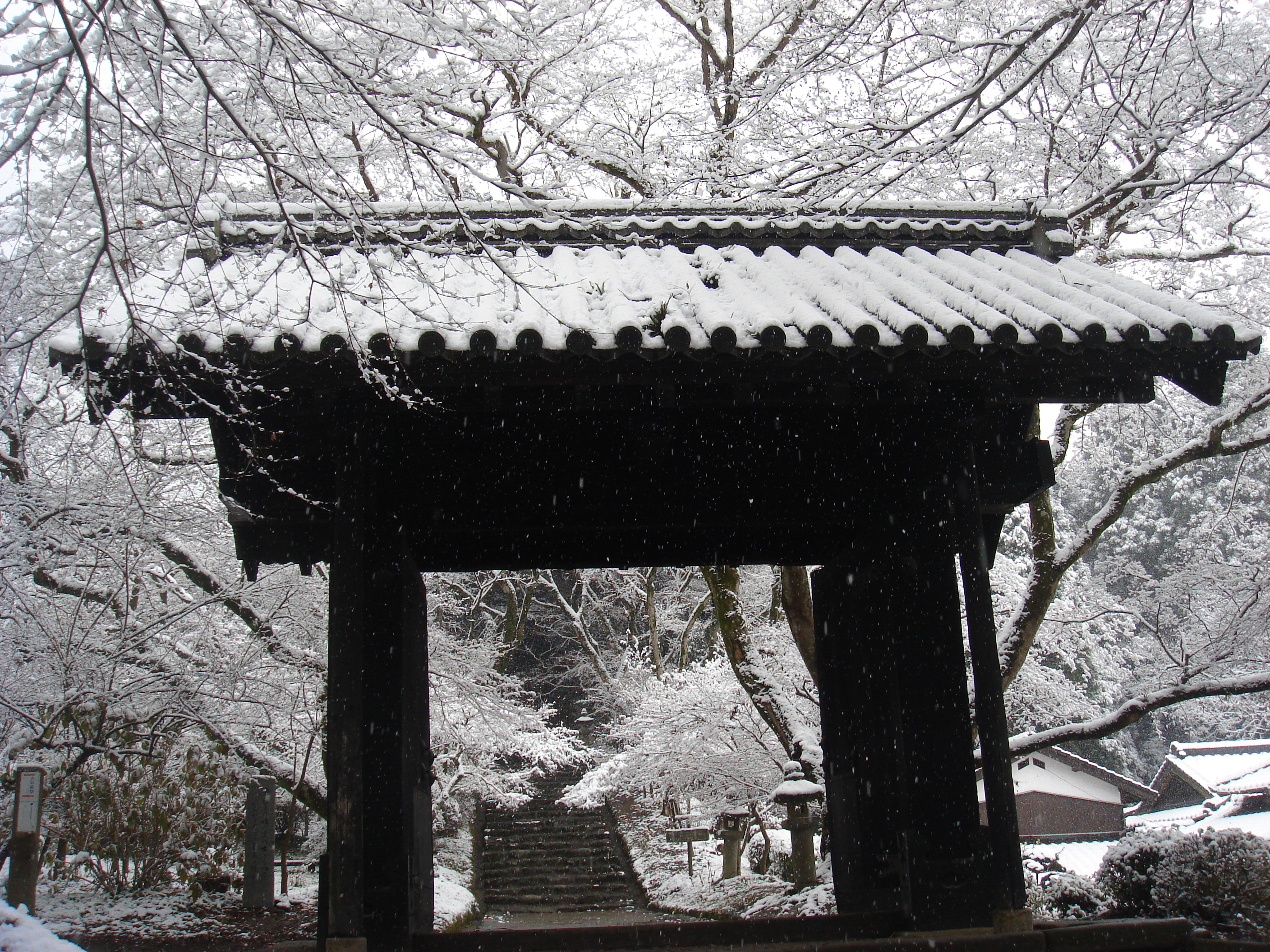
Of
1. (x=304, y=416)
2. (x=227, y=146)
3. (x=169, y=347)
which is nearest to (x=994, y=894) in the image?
(x=304, y=416)

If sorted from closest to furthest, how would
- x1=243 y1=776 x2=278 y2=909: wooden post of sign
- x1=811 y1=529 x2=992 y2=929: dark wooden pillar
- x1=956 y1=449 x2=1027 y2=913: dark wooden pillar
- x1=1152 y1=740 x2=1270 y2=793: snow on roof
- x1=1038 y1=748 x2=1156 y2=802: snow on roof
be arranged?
x1=956 y1=449 x2=1027 y2=913: dark wooden pillar, x1=811 y1=529 x2=992 y2=929: dark wooden pillar, x1=243 y1=776 x2=278 y2=909: wooden post of sign, x1=1152 y1=740 x2=1270 y2=793: snow on roof, x1=1038 y1=748 x2=1156 y2=802: snow on roof

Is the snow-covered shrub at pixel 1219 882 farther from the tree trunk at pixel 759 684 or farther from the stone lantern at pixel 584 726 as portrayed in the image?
the stone lantern at pixel 584 726

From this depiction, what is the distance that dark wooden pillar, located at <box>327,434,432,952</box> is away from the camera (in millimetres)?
3373

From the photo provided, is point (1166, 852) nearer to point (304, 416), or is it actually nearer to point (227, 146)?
point (304, 416)

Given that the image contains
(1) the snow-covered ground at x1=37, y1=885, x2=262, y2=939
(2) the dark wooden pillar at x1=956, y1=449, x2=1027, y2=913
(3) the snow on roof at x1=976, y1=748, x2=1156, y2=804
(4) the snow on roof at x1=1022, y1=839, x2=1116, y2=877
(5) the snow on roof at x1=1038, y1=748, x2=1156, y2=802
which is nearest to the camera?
(2) the dark wooden pillar at x1=956, y1=449, x2=1027, y2=913

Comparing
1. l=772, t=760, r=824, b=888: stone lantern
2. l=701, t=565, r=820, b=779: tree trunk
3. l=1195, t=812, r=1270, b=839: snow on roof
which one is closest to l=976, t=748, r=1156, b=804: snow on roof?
l=1195, t=812, r=1270, b=839: snow on roof

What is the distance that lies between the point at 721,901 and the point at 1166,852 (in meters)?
7.20

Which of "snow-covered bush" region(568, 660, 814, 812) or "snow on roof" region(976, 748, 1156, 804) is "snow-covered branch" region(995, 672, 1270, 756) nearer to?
"snow-covered bush" region(568, 660, 814, 812)

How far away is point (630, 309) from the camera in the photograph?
327cm

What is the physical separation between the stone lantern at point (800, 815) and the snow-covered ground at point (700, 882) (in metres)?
0.20

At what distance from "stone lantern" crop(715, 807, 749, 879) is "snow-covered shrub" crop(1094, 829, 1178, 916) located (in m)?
7.18

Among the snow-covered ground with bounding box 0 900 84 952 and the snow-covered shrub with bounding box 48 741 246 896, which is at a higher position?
the snow-covered ground with bounding box 0 900 84 952

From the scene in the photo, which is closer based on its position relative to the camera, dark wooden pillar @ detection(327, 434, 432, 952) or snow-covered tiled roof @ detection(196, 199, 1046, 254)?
dark wooden pillar @ detection(327, 434, 432, 952)

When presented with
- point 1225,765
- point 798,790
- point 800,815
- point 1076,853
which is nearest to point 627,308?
point 798,790
